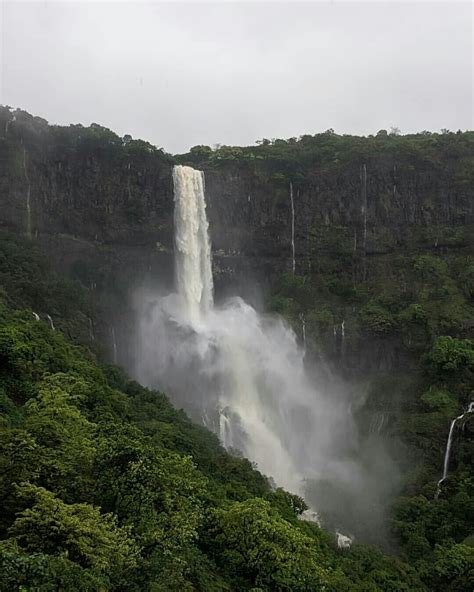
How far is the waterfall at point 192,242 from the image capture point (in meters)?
43.7

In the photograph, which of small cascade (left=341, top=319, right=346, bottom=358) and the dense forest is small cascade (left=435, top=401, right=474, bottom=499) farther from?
small cascade (left=341, top=319, right=346, bottom=358)

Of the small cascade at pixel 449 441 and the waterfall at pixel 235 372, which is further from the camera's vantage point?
the waterfall at pixel 235 372

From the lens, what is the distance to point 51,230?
138 ft

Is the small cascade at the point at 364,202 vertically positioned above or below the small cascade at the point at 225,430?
above

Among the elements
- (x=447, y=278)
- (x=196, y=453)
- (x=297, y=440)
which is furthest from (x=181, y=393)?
(x=447, y=278)

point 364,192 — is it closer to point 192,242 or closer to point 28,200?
point 192,242

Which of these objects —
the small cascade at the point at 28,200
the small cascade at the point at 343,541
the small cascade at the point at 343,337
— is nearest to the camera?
the small cascade at the point at 343,541

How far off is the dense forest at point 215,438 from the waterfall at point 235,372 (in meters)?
2.23

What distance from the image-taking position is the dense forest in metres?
11.2

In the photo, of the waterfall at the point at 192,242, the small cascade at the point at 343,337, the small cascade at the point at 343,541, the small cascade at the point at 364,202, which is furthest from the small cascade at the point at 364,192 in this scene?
the small cascade at the point at 343,541

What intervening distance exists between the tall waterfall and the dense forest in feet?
6.72

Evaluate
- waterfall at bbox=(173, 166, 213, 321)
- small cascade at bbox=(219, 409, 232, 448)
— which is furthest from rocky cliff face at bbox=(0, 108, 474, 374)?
small cascade at bbox=(219, 409, 232, 448)

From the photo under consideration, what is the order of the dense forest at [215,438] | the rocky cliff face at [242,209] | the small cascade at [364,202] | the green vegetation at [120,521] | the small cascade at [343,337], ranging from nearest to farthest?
the green vegetation at [120,521] < the dense forest at [215,438] < the small cascade at [343,337] < the rocky cliff face at [242,209] < the small cascade at [364,202]

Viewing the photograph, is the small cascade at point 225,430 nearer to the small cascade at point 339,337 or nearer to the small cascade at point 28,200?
the small cascade at point 339,337
